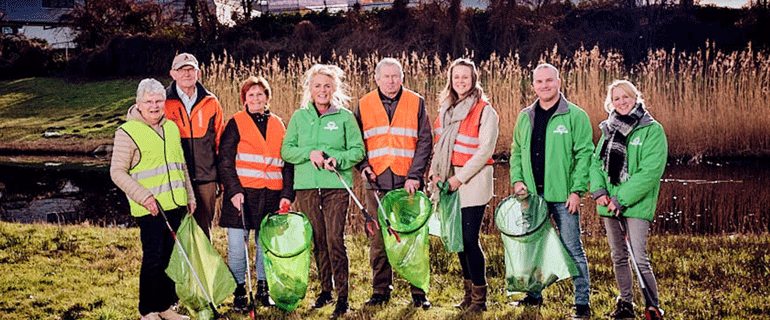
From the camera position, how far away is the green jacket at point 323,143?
15.8ft

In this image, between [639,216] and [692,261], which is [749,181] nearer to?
[692,261]

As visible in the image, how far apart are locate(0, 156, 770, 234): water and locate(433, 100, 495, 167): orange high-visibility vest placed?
11.7ft

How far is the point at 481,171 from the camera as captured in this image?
185 inches

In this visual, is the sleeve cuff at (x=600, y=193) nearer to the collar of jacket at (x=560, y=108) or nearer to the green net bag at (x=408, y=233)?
the collar of jacket at (x=560, y=108)

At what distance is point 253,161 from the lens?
16.4 ft

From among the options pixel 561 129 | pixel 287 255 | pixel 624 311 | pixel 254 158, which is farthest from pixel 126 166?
pixel 624 311

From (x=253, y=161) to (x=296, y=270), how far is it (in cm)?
81

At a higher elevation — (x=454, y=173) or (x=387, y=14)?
(x=387, y=14)

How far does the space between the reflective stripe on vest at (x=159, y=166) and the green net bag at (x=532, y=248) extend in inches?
79.8

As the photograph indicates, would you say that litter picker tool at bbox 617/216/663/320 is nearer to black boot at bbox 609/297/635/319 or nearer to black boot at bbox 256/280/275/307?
black boot at bbox 609/297/635/319

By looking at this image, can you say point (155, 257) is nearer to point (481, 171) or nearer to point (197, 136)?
point (197, 136)

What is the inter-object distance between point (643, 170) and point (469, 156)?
1041mm

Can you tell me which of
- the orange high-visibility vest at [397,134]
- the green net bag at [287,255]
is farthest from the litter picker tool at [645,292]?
the green net bag at [287,255]

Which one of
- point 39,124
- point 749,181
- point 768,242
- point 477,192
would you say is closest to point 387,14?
point 39,124
